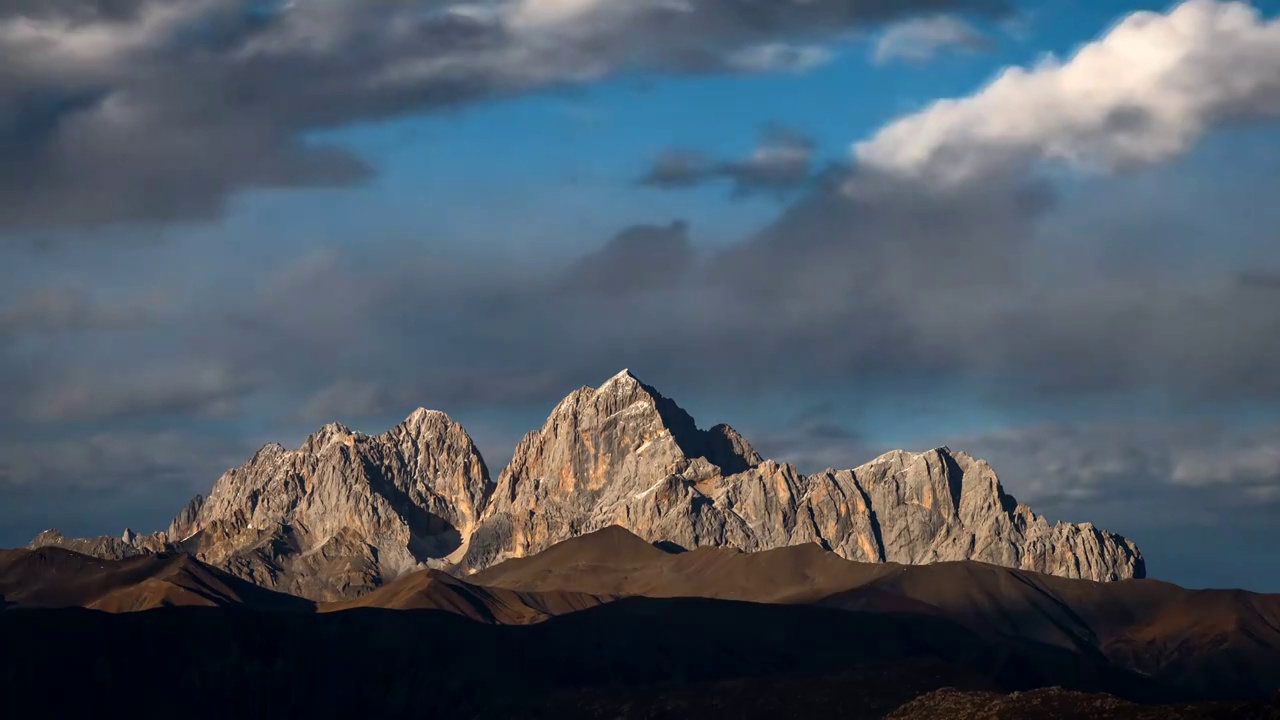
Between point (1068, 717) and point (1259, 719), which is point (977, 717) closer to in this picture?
point (1068, 717)

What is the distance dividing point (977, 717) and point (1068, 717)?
11228mm

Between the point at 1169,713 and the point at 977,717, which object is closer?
the point at 1169,713

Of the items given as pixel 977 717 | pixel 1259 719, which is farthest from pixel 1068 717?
pixel 1259 719

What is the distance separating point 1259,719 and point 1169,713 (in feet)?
38.7

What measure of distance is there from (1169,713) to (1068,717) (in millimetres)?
15492

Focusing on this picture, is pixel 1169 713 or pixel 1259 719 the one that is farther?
pixel 1169 713

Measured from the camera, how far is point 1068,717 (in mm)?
191000

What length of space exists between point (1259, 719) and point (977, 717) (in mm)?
38127

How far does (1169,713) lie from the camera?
177000 millimetres

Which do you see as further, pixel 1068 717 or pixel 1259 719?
pixel 1068 717

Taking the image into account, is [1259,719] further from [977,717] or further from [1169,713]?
[977,717]

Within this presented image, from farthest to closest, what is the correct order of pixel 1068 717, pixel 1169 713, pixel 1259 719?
pixel 1068 717
pixel 1169 713
pixel 1259 719

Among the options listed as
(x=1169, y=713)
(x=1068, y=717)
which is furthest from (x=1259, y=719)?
(x=1068, y=717)

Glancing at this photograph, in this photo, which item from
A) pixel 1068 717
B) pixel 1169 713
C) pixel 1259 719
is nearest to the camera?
pixel 1259 719
